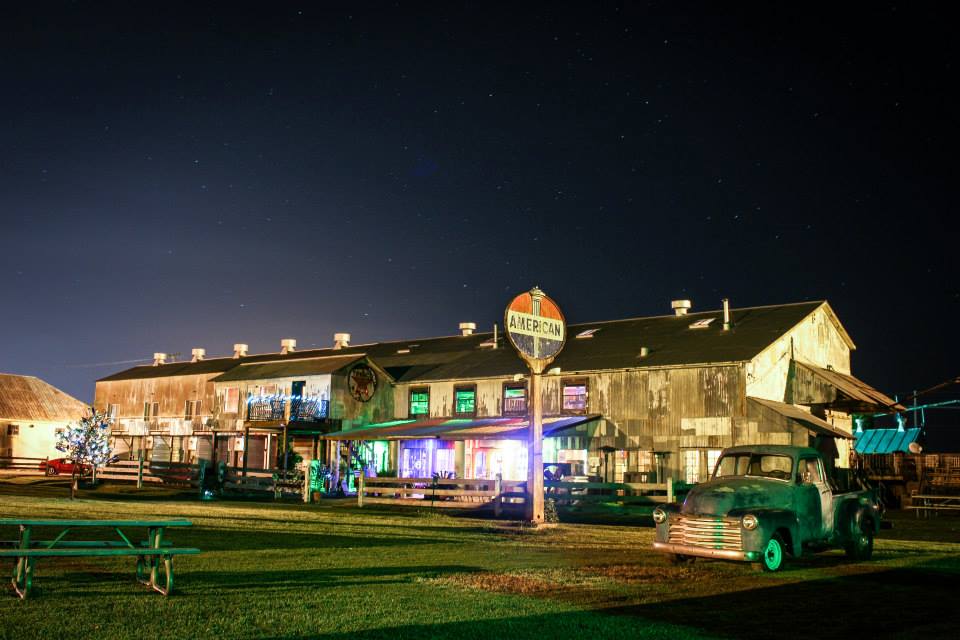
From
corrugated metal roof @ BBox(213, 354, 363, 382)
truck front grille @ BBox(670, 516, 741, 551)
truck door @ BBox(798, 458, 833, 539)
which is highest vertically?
corrugated metal roof @ BBox(213, 354, 363, 382)

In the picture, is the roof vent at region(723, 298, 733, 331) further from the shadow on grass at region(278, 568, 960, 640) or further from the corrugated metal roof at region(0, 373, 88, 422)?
the corrugated metal roof at region(0, 373, 88, 422)

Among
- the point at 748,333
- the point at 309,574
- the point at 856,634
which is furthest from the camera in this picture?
the point at 748,333

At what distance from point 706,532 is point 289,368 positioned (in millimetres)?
39934

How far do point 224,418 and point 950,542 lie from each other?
140 ft

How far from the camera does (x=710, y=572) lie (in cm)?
1345

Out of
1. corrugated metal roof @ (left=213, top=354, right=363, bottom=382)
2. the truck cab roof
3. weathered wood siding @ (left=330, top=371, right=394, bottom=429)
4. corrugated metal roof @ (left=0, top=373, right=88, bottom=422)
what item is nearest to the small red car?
corrugated metal roof @ (left=213, top=354, right=363, bottom=382)

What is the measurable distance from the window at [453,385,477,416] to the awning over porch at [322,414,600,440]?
70 cm

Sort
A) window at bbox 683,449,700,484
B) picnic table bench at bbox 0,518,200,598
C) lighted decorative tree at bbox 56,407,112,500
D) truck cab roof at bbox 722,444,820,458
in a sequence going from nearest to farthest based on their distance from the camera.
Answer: picnic table bench at bbox 0,518,200,598 → truck cab roof at bbox 722,444,820,458 → window at bbox 683,449,700,484 → lighted decorative tree at bbox 56,407,112,500

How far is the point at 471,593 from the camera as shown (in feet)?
35.0

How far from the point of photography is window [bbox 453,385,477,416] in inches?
1784

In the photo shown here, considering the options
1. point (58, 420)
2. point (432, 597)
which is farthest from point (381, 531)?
point (58, 420)

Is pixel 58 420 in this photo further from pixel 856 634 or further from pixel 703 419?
pixel 856 634

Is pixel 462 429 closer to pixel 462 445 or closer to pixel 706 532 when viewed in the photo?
pixel 462 445

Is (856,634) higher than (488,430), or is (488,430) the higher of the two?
(488,430)
